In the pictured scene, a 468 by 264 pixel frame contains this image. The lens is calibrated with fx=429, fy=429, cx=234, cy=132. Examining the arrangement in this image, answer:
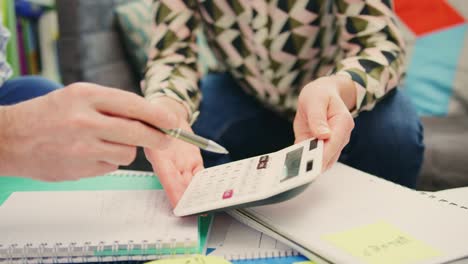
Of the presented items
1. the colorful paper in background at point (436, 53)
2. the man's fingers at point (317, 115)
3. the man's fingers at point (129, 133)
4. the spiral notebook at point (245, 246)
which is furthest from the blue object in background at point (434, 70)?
the man's fingers at point (129, 133)

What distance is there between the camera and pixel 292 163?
459mm

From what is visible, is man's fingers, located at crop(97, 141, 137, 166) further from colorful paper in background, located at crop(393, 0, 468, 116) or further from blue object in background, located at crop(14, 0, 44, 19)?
blue object in background, located at crop(14, 0, 44, 19)

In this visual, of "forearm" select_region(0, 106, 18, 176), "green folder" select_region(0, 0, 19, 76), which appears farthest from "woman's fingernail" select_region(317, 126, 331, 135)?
"green folder" select_region(0, 0, 19, 76)

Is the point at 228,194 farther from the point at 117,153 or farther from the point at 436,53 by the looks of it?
the point at 436,53

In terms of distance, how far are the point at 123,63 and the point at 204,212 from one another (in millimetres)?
1136

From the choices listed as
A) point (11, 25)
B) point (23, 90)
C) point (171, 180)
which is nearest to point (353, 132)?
point (171, 180)

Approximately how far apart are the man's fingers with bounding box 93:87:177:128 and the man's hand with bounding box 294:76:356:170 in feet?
0.62

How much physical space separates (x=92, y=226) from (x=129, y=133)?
0.14 m

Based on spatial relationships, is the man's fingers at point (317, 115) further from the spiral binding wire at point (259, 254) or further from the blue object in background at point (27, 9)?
the blue object in background at point (27, 9)

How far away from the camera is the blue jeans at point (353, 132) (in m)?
0.73

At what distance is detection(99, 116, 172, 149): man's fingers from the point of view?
0.39 m

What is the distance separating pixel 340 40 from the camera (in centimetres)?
80

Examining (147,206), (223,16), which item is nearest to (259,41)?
(223,16)

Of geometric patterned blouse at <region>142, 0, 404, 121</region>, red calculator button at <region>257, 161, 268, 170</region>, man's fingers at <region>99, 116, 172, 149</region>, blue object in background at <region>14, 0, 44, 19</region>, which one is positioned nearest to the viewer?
man's fingers at <region>99, 116, 172, 149</region>
